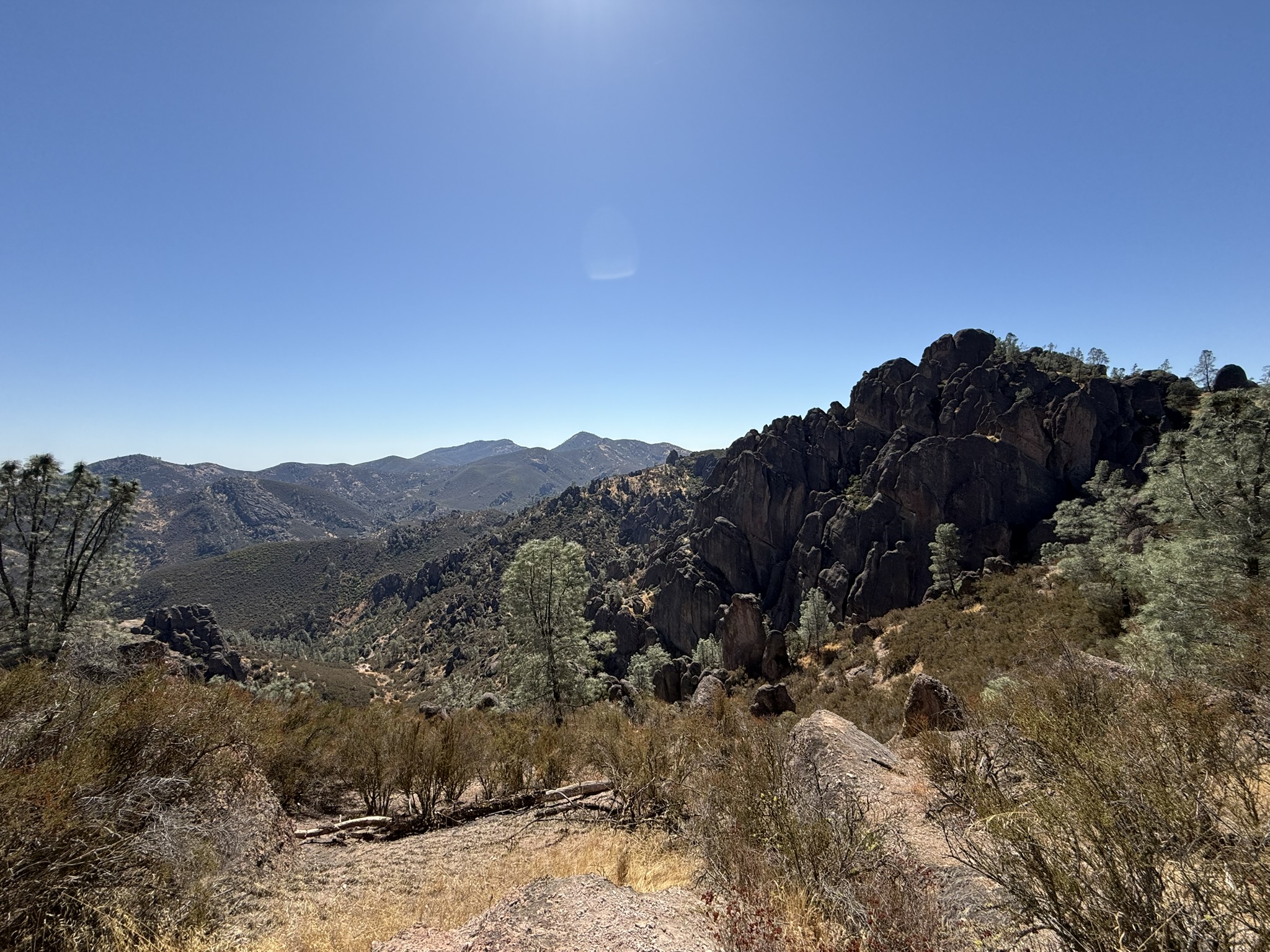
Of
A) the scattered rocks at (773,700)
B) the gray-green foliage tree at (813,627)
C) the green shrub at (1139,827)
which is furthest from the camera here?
the gray-green foliage tree at (813,627)

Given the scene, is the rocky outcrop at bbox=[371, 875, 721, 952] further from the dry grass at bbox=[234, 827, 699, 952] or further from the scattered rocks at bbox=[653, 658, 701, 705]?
the scattered rocks at bbox=[653, 658, 701, 705]

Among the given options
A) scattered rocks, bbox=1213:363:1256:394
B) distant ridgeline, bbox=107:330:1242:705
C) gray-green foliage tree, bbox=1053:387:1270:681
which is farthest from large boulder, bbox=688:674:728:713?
scattered rocks, bbox=1213:363:1256:394

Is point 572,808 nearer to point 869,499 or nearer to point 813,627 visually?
point 813,627

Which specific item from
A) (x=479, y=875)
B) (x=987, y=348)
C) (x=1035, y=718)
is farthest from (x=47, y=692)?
(x=987, y=348)

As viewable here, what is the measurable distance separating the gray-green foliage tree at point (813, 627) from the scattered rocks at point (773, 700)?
19.2 meters

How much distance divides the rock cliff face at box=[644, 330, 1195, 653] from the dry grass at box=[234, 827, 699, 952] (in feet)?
152

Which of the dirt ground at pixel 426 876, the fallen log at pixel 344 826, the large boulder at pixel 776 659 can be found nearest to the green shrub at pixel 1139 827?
the dirt ground at pixel 426 876

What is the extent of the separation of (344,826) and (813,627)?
40.6 meters

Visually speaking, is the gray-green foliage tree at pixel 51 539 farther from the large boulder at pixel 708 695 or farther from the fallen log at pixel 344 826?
the large boulder at pixel 708 695

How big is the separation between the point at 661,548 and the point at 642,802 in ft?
240

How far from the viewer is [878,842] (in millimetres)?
5309

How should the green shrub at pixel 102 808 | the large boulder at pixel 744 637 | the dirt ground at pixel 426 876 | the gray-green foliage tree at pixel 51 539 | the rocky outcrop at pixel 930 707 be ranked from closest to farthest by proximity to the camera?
the green shrub at pixel 102 808 → the dirt ground at pixel 426 876 → the rocky outcrop at pixel 930 707 → the gray-green foliage tree at pixel 51 539 → the large boulder at pixel 744 637

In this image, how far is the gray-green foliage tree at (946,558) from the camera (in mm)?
39938

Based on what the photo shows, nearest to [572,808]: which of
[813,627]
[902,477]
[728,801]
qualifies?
[728,801]
